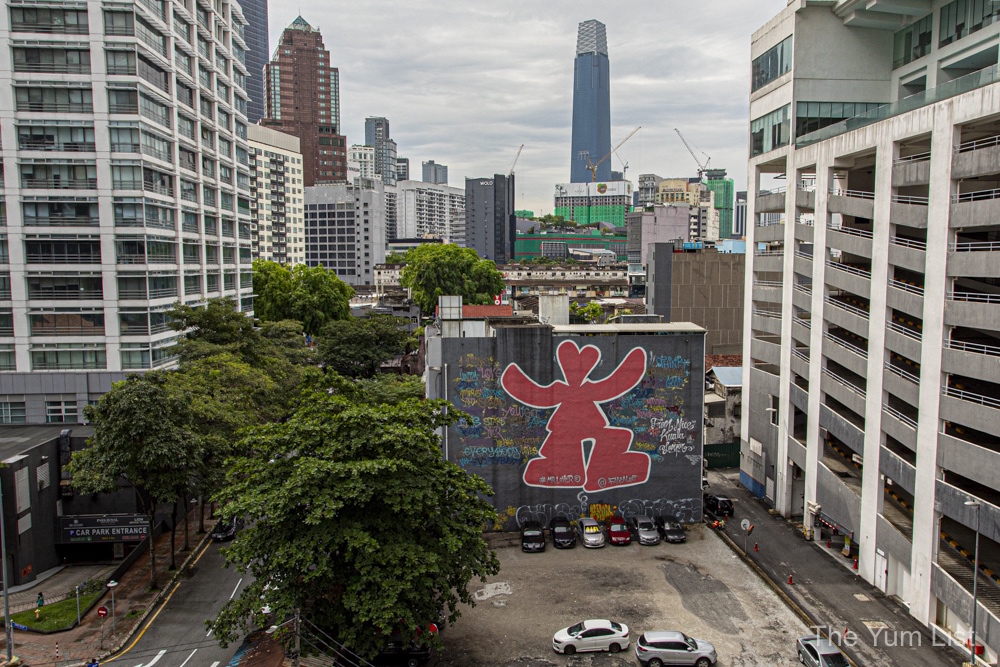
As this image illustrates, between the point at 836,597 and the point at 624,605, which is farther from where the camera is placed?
the point at 836,597

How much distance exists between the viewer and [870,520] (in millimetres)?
34812

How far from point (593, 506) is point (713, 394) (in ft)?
75.7

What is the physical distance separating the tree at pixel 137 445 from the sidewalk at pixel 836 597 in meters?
28.5

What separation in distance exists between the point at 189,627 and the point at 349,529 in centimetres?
1304

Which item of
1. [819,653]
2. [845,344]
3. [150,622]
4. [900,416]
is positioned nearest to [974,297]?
[900,416]

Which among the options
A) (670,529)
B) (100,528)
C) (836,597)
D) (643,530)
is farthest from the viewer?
(670,529)

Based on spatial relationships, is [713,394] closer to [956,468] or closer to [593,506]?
[593,506]

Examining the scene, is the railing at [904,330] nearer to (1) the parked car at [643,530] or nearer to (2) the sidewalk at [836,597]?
(2) the sidewalk at [836,597]

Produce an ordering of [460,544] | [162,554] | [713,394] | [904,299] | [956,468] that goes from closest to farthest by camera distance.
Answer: [460,544] → [956,468] → [904,299] → [162,554] → [713,394]

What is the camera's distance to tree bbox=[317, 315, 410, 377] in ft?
252

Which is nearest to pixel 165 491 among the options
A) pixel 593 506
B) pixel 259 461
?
pixel 259 461

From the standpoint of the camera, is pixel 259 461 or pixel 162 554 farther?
pixel 162 554

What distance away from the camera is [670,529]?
39.4 m

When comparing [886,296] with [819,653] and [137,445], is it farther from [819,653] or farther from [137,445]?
[137,445]
